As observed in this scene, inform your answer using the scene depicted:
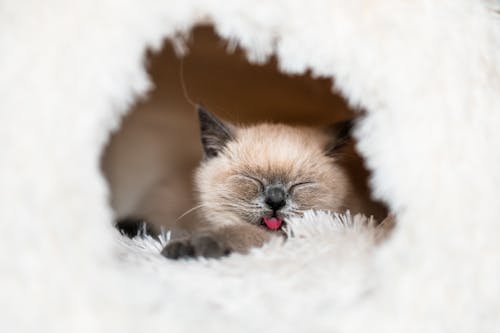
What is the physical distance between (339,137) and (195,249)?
0.62m

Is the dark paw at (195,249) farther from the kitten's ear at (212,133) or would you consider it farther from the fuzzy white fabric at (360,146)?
the kitten's ear at (212,133)

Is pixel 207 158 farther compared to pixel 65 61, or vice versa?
pixel 207 158

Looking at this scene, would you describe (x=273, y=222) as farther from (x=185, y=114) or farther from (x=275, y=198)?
(x=185, y=114)

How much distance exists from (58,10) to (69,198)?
0.31 metres

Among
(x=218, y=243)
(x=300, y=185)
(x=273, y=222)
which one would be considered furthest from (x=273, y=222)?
(x=218, y=243)

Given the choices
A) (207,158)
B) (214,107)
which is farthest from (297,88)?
(207,158)

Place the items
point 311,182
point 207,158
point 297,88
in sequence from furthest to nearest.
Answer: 1. point 297,88
2. point 207,158
3. point 311,182

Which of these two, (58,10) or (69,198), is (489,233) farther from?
(58,10)

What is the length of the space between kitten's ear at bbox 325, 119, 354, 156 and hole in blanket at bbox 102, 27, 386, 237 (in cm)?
15

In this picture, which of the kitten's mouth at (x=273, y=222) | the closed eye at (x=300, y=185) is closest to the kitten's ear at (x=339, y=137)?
the closed eye at (x=300, y=185)

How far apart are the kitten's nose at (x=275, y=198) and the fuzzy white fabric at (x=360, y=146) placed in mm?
365

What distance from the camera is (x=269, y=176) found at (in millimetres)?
1474

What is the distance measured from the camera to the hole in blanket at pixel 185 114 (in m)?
1.86

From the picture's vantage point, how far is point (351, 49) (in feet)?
3.24
